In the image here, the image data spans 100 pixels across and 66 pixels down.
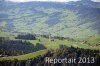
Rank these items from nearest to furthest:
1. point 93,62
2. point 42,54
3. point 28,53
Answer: point 93,62 < point 42,54 < point 28,53

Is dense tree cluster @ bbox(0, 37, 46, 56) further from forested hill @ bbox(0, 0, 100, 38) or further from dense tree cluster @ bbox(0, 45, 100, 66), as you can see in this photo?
forested hill @ bbox(0, 0, 100, 38)

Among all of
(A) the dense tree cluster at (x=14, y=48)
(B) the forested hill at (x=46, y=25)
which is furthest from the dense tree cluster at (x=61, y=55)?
(B) the forested hill at (x=46, y=25)

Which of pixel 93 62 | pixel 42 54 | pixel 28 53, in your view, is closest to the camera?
pixel 93 62

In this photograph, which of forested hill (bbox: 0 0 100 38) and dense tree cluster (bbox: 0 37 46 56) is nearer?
dense tree cluster (bbox: 0 37 46 56)

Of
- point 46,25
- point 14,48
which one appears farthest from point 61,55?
point 46,25

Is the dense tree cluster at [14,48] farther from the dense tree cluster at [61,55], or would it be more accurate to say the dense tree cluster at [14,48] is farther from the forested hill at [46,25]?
the forested hill at [46,25]

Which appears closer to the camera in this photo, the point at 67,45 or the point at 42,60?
the point at 42,60

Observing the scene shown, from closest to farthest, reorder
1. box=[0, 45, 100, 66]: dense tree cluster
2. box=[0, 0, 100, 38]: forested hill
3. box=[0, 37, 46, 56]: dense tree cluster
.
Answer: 1. box=[0, 45, 100, 66]: dense tree cluster
2. box=[0, 37, 46, 56]: dense tree cluster
3. box=[0, 0, 100, 38]: forested hill

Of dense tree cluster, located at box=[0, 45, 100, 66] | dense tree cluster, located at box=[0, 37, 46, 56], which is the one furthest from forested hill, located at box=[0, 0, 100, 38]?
dense tree cluster, located at box=[0, 45, 100, 66]

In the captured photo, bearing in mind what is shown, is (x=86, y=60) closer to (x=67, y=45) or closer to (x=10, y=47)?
(x=67, y=45)

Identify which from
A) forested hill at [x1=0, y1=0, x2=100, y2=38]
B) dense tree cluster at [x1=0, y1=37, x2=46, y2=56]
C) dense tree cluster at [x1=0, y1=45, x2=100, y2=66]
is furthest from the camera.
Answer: forested hill at [x1=0, y1=0, x2=100, y2=38]

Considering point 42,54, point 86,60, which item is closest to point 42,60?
point 42,54
